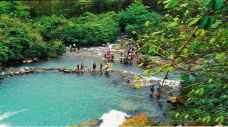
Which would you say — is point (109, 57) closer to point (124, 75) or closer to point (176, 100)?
point (124, 75)

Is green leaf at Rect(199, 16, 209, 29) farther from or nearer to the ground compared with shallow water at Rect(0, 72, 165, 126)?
farther from the ground

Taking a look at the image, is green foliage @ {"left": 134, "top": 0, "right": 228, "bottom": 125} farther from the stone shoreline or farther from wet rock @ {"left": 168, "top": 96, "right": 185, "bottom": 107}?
the stone shoreline

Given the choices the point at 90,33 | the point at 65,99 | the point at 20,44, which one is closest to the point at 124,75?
the point at 65,99

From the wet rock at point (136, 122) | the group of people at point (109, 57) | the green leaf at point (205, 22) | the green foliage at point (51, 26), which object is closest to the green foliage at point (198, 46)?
the green leaf at point (205, 22)

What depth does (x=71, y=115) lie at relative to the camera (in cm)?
1905

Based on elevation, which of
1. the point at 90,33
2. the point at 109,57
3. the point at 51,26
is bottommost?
the point at 109,57

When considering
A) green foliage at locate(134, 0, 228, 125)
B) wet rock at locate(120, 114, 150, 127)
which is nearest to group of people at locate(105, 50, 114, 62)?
wet rock at locate(120, 114, 150, 127)

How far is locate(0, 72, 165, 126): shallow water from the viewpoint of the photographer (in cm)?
1880

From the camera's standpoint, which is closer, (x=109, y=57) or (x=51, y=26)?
(x=109, y=57)

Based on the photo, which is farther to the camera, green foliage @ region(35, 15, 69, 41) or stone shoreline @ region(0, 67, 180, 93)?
green foliage @ region(35, 15, 69, 41)

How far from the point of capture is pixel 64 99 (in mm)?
21156

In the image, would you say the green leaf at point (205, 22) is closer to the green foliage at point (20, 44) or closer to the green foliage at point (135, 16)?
the green foliage at point (20, 44)

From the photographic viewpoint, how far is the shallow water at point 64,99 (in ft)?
61.7

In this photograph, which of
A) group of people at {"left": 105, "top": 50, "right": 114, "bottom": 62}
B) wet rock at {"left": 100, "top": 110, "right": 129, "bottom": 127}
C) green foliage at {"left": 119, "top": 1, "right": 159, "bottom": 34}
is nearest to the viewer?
wet rock at {"left": 100, "top": 110, "right": 129, "bottom": 127}
